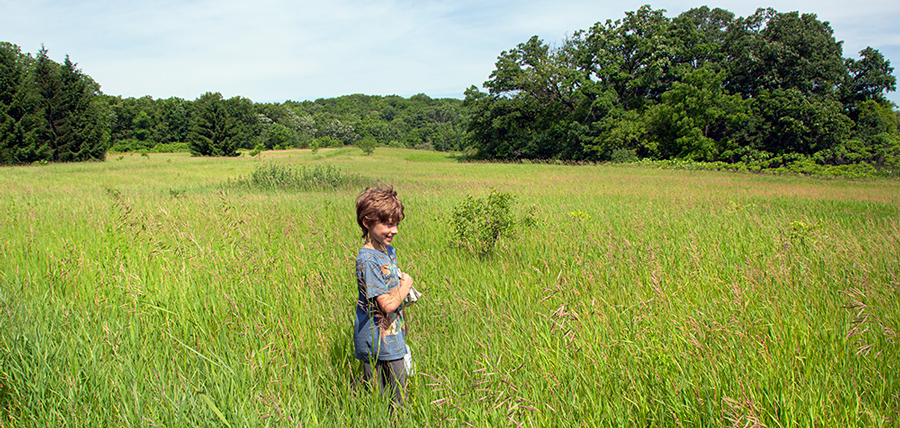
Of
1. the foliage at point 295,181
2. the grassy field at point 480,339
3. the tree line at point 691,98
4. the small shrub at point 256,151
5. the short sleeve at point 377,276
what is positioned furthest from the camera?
the small shrub at point 256,151

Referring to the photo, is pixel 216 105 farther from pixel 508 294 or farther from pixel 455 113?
pixel 455 113

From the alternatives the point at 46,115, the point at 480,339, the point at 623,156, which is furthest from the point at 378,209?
the point at 46,115

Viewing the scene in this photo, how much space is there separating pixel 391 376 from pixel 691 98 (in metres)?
37.4

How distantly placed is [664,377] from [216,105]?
185ft

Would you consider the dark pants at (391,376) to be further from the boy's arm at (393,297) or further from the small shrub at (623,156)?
the small shrub at (623,156)

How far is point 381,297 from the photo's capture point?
211cm

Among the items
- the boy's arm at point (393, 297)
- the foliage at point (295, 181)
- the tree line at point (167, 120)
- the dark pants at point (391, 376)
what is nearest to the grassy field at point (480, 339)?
the dark pants at point (391, 376)

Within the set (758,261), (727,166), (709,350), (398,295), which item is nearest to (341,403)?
(398,295)

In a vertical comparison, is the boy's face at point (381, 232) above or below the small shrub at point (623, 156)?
below

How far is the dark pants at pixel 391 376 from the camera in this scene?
7.20 ft

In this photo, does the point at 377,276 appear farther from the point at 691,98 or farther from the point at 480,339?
the point at 691,98

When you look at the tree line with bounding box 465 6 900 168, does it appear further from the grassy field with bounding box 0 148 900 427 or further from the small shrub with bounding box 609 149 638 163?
the grassy field with bounding box 0 148 900 427

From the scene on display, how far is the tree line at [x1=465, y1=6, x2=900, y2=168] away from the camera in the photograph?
104ft

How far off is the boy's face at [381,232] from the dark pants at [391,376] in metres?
0.58
